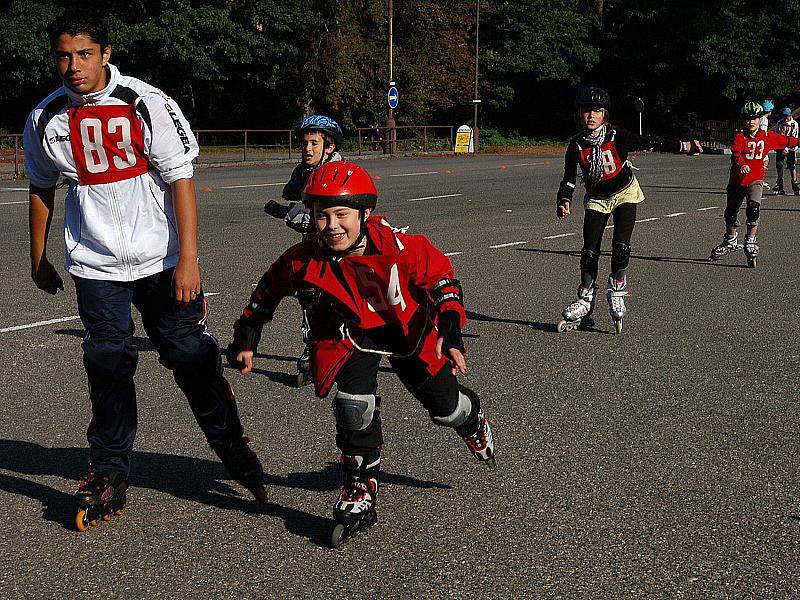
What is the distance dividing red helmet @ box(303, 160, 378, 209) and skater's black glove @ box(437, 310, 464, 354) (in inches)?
20.6

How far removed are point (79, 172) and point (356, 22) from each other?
5235 cm

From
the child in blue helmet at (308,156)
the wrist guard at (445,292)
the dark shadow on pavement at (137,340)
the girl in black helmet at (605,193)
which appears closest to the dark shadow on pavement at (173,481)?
the wrist guard at (445,292)

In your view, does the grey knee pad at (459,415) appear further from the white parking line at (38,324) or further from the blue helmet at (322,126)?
the white parking line at (38,324)

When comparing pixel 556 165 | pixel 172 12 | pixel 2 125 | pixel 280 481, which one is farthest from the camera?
pixel 2 125

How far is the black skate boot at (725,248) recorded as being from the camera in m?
12.8

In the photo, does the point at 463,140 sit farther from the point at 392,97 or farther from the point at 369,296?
the point at 369,296

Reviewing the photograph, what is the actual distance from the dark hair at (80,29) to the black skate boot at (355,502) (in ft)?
6.37

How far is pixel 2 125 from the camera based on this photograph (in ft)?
163

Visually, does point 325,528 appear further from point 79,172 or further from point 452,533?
point 79,172

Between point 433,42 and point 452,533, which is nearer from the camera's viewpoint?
point 452,533

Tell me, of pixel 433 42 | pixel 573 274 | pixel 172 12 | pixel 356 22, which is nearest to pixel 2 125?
pixel 172 12

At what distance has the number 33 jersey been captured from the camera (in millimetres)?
4223

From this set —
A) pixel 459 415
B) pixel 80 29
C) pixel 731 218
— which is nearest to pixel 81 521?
pixel 459 415

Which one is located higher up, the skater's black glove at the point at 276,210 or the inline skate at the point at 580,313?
the skater's black glove at the point at 276,210
